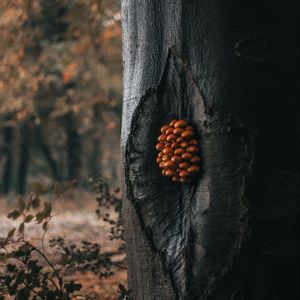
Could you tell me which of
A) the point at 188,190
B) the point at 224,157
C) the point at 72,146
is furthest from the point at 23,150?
the point at 224,157

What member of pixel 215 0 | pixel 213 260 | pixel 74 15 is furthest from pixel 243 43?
pixel 74 15

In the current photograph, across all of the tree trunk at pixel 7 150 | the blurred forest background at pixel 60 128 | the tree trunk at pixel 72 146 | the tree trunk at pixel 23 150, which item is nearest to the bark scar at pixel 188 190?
the blurred forest background at pixel 60 128

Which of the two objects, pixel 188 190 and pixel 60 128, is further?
pixel 60 128

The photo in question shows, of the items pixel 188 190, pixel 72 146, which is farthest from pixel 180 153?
pixel 72 146

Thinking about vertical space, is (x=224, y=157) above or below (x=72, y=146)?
below

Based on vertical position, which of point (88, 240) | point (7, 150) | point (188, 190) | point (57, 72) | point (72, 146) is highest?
point (57, 72)

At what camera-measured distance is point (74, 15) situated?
39.3 feet

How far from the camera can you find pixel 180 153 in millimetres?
2660

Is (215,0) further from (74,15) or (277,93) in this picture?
(74,15)

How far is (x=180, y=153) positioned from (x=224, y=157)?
0.66ft

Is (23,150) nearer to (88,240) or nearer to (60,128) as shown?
(60,128)

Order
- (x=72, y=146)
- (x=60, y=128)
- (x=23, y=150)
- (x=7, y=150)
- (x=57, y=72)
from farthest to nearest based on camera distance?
(x=7, y=150) < (x=23, y=150) < (x=60, y=128) < (x=72, y=146) < (x=57, y=72)

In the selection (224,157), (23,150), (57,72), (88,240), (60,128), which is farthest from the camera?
(23,150)

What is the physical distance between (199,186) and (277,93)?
21.2 inches
